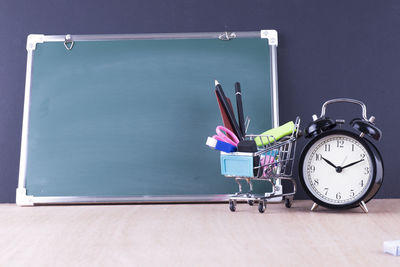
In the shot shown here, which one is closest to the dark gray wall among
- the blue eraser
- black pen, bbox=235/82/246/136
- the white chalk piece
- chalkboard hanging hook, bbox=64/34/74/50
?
chalkboard hanging hook, bbox=64/34/74/50

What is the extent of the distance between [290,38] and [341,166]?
571mm

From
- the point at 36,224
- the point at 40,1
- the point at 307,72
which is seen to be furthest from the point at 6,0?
the point at 307,72

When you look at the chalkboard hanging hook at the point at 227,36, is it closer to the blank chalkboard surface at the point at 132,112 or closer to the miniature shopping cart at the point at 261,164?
the blank chalkboard surface at the point at 132,112

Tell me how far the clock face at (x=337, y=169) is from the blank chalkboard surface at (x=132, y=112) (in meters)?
0.28

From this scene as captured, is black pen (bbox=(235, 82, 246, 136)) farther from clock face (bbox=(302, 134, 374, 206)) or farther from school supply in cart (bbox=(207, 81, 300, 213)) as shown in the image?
clock face (bbox=(302, 134, 374, 206))

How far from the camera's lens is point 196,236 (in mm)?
1187

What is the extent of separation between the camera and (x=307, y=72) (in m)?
1.87

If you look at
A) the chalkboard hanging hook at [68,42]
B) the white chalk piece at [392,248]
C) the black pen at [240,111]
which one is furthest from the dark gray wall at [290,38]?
the white chalk piece at [392,248]

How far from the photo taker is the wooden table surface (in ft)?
3.18

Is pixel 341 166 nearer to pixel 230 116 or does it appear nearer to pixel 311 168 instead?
pixel 311 168

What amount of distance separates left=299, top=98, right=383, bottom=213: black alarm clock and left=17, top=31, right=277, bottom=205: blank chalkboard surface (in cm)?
27

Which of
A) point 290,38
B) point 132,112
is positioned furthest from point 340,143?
point 132,112

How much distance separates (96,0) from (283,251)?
1.28m

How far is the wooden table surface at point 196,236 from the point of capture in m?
0.97
